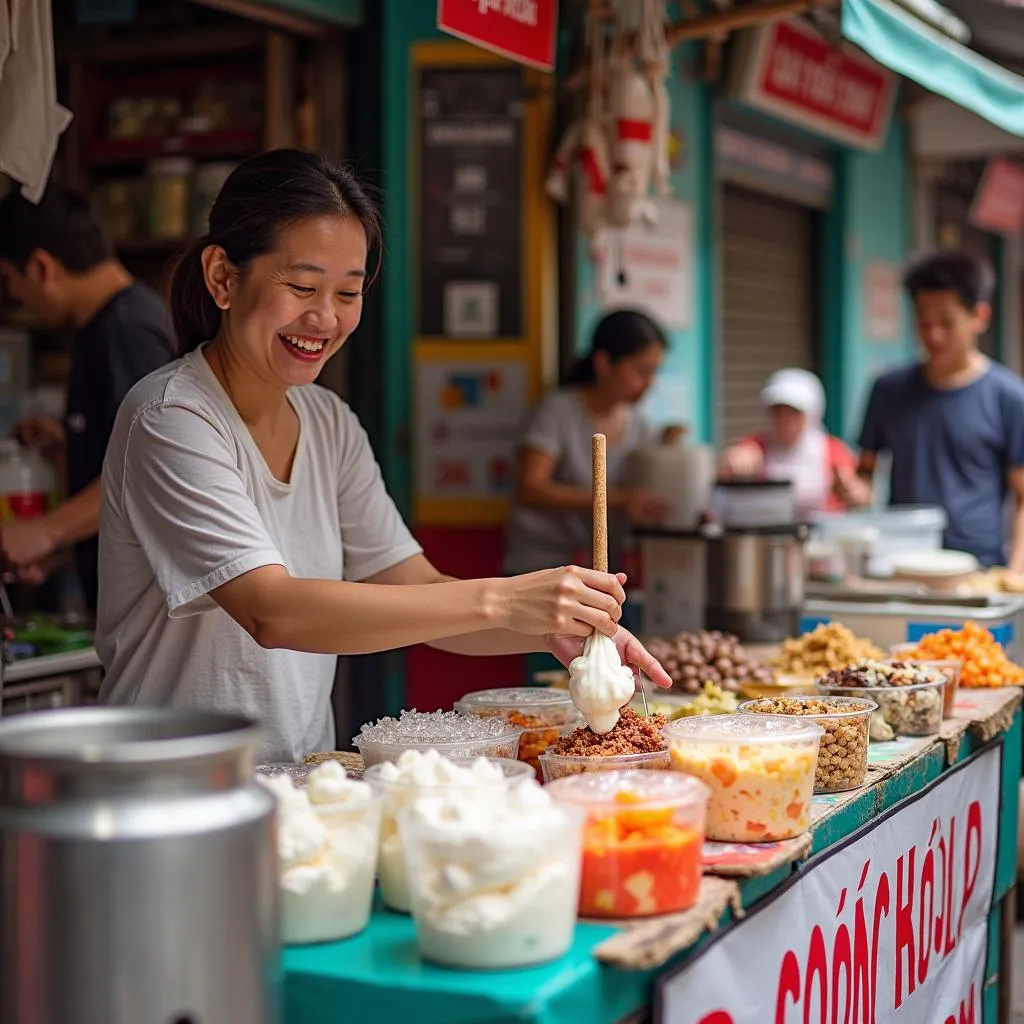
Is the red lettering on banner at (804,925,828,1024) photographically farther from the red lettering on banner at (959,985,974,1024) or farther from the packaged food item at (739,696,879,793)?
the red lettering on banner at (959,985,974,1024)

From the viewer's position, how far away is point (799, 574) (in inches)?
189

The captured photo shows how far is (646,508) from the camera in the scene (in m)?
5.70

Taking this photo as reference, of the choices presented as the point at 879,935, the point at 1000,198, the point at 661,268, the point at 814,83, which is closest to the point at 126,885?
the point at 879,935

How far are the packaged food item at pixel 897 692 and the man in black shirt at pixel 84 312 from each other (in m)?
2.22

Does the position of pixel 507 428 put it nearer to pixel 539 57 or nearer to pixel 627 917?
pixel 539 57

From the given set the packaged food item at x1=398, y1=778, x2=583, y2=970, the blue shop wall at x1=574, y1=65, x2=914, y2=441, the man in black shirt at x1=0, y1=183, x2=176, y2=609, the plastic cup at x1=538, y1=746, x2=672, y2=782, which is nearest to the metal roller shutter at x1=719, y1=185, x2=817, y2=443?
the blue shop wall at x1=574, y1=65, x2=914, y2=441

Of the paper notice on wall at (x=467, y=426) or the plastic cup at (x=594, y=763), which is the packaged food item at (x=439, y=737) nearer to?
the plastic cup at (x=594, y=763)

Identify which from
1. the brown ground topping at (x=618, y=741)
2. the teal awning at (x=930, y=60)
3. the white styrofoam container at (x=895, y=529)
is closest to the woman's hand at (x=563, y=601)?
the brown ground topping at (x=618, y=741)

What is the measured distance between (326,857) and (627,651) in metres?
0.91

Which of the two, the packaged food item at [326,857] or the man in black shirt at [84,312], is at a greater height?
the man in black shirt at [84,312]

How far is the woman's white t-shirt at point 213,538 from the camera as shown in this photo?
2496 mm

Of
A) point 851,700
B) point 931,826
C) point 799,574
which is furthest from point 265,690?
point 799,574

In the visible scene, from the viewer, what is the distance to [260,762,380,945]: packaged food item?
78.7 inches

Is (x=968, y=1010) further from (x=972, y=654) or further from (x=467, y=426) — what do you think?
(x=467, y=426)
